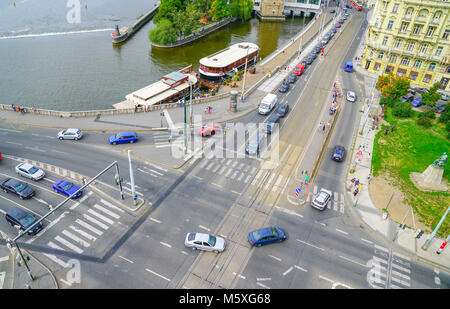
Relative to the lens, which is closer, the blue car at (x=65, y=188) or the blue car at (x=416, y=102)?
the blue car at (x=65, y=188)

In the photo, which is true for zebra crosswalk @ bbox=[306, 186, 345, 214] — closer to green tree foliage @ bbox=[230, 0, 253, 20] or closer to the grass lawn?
the grass lawn

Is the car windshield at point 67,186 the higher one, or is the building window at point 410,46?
the building window at point 410,46

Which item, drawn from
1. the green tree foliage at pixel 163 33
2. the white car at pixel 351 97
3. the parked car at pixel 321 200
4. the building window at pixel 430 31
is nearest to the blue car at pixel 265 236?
the parked car at pixel 321 200

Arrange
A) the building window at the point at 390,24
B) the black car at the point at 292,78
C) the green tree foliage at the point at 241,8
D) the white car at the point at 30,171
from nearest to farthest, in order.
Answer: the white car at the point at 30,171, the black car at the point at 292,78, the building window at the point at 390,24, the green tree foliage at the point at 241,8

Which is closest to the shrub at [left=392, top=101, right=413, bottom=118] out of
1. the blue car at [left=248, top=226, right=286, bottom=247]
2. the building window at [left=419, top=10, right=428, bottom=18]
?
the building window at [left=419, top=10, right=428, bottom=18]

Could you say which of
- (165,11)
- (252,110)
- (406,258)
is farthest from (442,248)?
(165,11)

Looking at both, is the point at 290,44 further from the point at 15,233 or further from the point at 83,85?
the point at 15,233

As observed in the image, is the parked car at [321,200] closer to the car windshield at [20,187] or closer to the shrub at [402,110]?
the shrub at [402,110]
